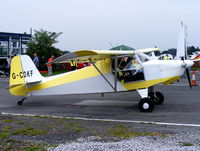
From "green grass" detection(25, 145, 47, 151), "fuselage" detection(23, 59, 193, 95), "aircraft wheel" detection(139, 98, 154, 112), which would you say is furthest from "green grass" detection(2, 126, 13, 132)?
"aircraft wheel" detection(139, 98, 154, 112)

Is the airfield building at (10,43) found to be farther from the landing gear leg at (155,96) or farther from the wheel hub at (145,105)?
the wheel hub at (145,105)

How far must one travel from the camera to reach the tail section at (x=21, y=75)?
10.9 metres

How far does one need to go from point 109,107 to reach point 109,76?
1.12 m

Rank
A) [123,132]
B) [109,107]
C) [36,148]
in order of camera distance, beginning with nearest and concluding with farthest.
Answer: [36,148] < [123,132] < [109,107]

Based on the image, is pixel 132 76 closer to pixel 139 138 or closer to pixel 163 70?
pixel 163 70

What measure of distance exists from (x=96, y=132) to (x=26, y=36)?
63071 millimetres

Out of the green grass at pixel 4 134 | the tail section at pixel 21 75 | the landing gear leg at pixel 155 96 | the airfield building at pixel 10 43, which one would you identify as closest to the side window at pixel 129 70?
the landing gear leg at pixel 155 96

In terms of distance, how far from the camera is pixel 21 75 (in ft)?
35.8

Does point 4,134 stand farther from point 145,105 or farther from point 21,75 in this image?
point 21,75

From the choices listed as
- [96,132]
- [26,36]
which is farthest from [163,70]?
[26,36]

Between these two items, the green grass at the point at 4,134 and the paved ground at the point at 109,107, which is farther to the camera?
the paved ground at the point at 109,107

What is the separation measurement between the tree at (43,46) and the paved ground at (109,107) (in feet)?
118

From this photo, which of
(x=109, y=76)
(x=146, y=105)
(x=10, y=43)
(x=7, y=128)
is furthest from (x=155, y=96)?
(x=10, y=43)

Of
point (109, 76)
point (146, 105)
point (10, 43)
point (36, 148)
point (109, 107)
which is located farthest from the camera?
point (10, 43)
